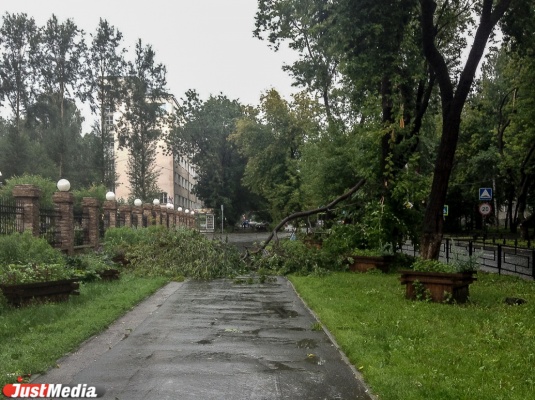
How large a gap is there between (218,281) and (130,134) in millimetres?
44897

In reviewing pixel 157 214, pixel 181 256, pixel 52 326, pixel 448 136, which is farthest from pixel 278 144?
pixel 52 326

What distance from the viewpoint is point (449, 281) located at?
40.8 ft

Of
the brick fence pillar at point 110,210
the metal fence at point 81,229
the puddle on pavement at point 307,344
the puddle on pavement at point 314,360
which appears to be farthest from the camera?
the brick fence pillar at point 110,210

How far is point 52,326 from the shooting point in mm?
9445

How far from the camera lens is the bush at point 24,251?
13688 millimetres

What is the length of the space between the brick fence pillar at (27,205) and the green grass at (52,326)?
5124 millimetres

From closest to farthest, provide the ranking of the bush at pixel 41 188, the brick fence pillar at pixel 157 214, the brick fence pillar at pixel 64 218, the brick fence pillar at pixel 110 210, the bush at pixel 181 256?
the bush at pixel 181 256 < the brick fence pillar at pixel 64 218 < the bush at pixel 41 188 < the brick fence pillar at pixel 110 210 < the brick fence pillar at pixel 157 214

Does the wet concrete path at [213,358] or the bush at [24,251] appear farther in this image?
the bush at [24,251]

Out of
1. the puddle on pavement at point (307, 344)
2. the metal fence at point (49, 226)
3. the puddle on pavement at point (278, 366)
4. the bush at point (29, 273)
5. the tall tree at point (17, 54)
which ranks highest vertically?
the tall tree at point (17, 54)

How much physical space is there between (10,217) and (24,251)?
481 centimetres

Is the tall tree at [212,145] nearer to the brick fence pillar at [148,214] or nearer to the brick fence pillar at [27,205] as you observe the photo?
the brick fence pillar at [148,214]

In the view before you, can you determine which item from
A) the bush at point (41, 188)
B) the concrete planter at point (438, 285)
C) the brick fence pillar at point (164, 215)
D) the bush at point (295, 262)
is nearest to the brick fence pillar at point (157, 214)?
the brick fence pillar at point (164, 215)

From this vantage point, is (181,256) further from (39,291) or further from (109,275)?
(39,291)

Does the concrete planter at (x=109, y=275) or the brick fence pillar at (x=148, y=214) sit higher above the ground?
the brick fence pillar at (x=148, y=214)
